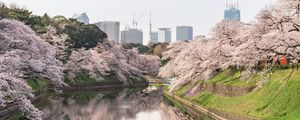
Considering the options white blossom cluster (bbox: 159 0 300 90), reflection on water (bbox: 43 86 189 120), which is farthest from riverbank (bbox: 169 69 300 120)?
reflection on water (bbox: 43 86 189 120)

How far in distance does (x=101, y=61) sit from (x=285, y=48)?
2706 inches

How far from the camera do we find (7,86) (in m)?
24.0

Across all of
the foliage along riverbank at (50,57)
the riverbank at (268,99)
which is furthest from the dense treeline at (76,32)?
the riverbank at (268,99)

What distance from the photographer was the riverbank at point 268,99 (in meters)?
31.3

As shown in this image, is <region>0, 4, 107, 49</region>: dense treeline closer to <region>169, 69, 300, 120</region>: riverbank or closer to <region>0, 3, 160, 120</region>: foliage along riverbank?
<region>0, 3, 160, 120</region>: foliage along riverbank

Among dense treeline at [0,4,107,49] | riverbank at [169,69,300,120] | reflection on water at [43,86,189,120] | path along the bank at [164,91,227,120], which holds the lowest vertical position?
reflection on water at [43,86,189,120]

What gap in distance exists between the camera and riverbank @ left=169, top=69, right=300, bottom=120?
31.3 meters

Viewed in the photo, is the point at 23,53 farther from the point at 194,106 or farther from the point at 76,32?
the point at 76,32

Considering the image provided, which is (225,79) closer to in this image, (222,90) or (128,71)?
(222,90)

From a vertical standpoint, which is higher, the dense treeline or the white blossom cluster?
the dense treeline

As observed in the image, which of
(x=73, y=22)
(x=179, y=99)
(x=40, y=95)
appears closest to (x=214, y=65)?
(x=179, y=99)

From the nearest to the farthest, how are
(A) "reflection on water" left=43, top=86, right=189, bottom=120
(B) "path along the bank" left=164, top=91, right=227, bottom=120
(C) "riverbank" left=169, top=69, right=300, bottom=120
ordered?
(C) "riverbank" left=169, top=69, right=300, bottom=120
(B) "path along the bank" left=164, top=91, right=227, bottom=120
(A) "reflection on water" left=43, top=86, right=189, bottom=120

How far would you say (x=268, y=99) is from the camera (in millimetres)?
34469

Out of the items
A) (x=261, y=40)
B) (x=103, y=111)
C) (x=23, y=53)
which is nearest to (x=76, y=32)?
(x=103, y=111)
